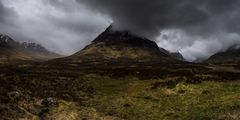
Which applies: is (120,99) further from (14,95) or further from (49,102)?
(14,95)

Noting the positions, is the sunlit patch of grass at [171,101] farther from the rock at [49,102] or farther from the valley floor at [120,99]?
the rock at [49,102]

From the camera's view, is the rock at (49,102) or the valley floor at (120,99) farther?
the rock at (49,102)

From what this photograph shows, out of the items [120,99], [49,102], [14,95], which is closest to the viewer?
[14,95]

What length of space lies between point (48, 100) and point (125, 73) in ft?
103

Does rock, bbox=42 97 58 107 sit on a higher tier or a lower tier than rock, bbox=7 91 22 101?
lower

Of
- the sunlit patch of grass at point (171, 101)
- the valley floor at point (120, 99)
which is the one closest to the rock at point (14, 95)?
the valley floor at point (120, 99)

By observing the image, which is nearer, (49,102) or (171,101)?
(49,102)

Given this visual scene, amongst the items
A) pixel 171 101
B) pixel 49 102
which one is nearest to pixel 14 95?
pixel 49 102

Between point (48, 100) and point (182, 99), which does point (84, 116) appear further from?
point (182, 99)

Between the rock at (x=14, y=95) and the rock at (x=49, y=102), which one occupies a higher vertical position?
the rock at (x=14, y=95)

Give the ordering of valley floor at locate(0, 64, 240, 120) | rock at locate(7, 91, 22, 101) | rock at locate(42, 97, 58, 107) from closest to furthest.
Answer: valley floor at locate(0, 64, 240, 120), rock at locate(7, 91, 22, 101), rock at locate(42, 97, 58, 107)

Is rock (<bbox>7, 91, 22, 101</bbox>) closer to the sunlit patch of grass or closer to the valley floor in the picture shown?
the valley floor

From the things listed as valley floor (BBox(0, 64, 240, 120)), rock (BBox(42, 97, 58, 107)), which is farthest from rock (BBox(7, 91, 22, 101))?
rock (BBox(42, 97, 58, 107))

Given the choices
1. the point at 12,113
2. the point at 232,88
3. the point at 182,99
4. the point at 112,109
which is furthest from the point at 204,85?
the point at 12,113
